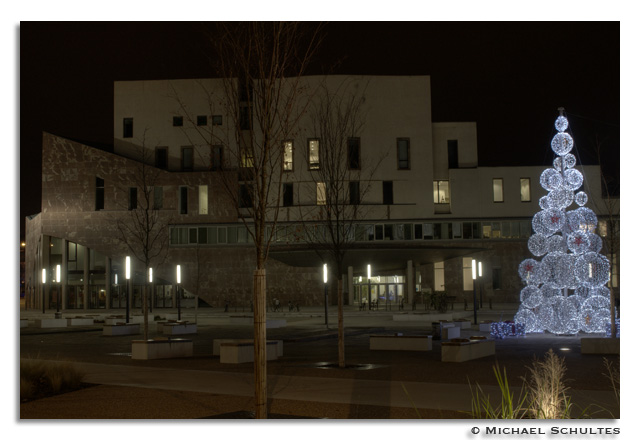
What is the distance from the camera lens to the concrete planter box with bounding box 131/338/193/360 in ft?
62.4

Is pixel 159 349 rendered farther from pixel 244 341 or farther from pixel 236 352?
pixel 236 352

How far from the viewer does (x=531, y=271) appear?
24297 mm

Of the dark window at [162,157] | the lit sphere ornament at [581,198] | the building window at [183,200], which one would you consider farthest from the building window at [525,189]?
the lit sphere ornament at [581,198]

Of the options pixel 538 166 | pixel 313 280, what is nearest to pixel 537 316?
pixel 313 280

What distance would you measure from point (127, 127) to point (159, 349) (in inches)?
1873

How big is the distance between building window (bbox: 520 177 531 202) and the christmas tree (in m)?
37.7

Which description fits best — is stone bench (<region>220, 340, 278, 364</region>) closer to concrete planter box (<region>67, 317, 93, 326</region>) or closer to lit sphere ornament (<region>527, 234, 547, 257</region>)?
lit sphere ornament (<region>527, 234, 547, 257</region>)

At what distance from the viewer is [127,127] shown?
63.6 m

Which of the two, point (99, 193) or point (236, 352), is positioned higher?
point (99, 193)

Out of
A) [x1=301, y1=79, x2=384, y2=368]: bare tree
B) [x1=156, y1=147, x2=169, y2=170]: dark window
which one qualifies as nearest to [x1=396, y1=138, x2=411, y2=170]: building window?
[x1=301, y1=79, x2=384, y2=368]: bare tree

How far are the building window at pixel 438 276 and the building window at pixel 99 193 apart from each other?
92.9 feet

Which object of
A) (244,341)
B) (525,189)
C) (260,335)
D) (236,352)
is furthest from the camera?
(525,189)

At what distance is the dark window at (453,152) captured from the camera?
6306 centimetres

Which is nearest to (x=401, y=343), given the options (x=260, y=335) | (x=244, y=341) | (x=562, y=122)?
(x=244, y=341)
